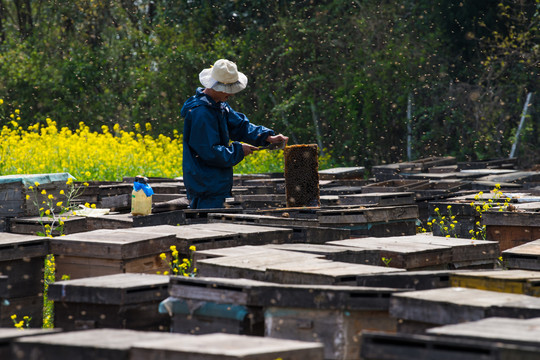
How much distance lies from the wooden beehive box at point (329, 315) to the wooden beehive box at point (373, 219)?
10.6 ft

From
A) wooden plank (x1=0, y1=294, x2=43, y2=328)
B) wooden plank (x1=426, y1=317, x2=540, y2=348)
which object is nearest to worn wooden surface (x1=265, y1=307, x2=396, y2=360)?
wooden plank (x1=426, y1=317, x2=540, y2=348)

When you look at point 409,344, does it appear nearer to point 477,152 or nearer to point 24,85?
point 477,152

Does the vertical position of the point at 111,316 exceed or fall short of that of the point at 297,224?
it falls short

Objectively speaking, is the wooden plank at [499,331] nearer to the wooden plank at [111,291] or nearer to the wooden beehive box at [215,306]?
the wooden beehive box at [215,306]

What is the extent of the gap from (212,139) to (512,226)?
10.1 ft

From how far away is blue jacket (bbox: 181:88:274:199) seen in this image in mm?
8078

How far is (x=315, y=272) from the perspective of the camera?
15.9ft

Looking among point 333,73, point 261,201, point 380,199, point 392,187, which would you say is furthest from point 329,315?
point 333,73

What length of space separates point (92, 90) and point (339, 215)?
19700 millimetres

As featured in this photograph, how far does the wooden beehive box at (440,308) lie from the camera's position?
4.09 meters

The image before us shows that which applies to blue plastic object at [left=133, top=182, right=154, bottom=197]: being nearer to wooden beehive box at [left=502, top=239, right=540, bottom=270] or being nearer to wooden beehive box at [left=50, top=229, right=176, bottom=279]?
wooden beehive box at [left=50, top=229, right=176, bottom=279]

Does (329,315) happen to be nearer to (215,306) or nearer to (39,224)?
(215,306)

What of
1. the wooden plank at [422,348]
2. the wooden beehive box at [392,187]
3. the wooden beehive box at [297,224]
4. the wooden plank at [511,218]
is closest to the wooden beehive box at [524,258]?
the wooden plank at [511,218]

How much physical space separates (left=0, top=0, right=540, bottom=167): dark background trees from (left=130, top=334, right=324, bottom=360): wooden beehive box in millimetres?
16795
